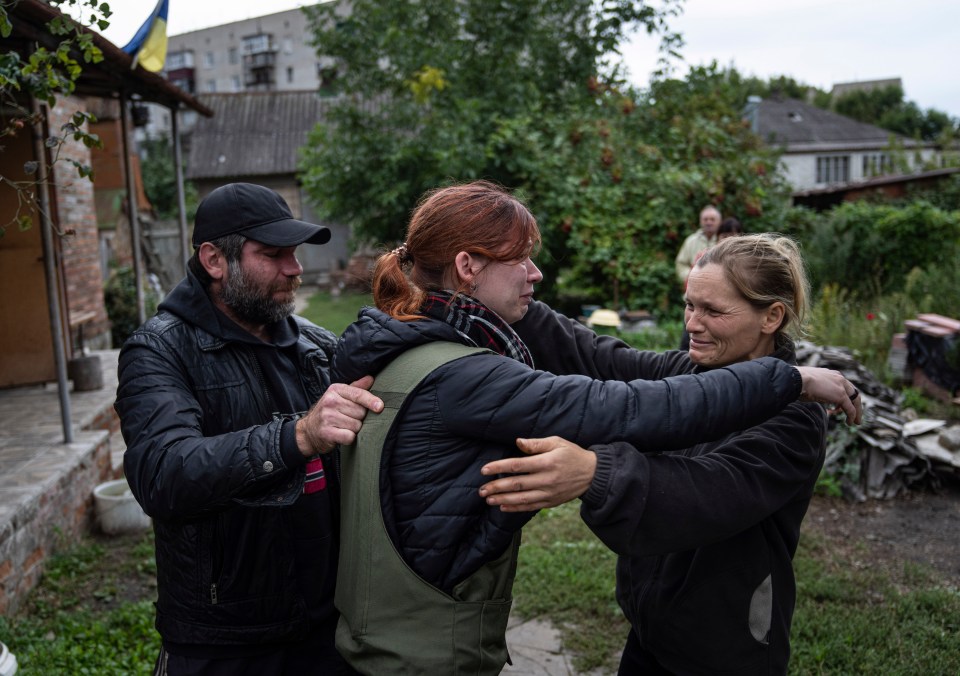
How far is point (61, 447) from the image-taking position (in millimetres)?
5512

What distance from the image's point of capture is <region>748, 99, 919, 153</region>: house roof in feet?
120

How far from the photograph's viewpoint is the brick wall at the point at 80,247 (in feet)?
29.3

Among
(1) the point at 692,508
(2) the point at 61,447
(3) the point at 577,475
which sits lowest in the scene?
(2) the point at 61,447

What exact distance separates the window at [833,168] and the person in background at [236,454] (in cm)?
3910

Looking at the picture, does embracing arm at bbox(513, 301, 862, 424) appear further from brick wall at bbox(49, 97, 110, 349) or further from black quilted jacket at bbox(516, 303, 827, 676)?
brick wall at bbox(49, 97, 110, 349)

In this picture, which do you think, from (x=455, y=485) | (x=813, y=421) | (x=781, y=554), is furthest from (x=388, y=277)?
(x=781, y=554)

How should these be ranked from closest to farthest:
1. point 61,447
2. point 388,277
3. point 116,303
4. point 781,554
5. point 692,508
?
1. point 692,508
2. point 388,277
3. point 781,554
4. point 61,447
5. point 116,303

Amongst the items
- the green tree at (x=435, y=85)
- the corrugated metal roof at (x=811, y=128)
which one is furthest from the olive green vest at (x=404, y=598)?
the corrugated metal roof at (x=811, y=128)

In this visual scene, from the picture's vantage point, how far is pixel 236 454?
183cm

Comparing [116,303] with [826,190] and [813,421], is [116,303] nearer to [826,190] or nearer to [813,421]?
[813,421]

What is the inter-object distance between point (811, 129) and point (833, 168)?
2331 millimetres

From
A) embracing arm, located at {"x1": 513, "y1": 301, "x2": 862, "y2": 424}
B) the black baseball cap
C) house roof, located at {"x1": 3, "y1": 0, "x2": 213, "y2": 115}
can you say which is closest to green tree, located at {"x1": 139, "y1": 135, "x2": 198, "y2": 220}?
house roof, located at {"x1": 3, "y1": 0, "x2": 213, "y2": 115}

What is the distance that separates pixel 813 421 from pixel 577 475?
2.19 feet

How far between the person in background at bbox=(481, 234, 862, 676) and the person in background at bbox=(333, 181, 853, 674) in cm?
8
